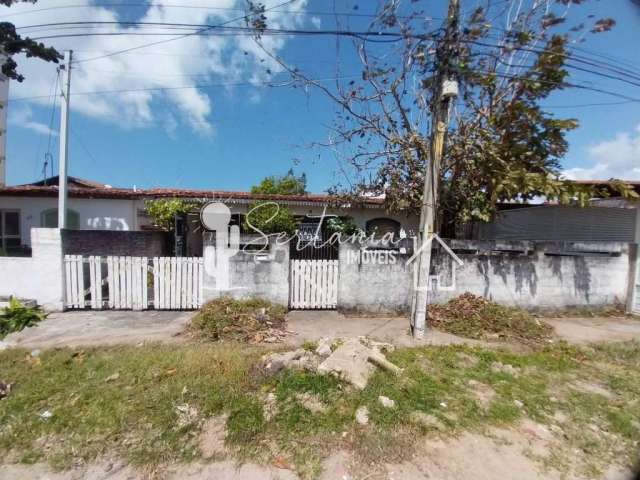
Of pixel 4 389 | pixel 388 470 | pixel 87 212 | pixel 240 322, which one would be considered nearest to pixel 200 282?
pixel 240 322

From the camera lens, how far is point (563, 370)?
3.80 m

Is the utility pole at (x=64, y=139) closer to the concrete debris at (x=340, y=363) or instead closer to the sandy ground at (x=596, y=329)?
the concrete debris at (x=340, y=363)

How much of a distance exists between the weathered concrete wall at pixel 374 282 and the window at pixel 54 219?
9185mm

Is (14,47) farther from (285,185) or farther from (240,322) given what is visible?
(285,185)

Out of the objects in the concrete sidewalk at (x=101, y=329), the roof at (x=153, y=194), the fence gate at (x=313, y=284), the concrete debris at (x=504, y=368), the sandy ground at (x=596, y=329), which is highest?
the roof at (x=153, y=194)

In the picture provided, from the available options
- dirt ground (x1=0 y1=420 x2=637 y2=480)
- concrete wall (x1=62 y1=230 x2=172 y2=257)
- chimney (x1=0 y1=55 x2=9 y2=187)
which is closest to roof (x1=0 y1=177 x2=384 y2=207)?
concrete wall (x1=62 y1=230 x2=172 y2=257)

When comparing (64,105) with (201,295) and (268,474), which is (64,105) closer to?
(201,295)

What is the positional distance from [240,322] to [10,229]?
10.3 m

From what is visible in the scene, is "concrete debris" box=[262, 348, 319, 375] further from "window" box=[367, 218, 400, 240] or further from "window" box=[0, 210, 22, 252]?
"window" box=[0, 210, 22, 252]

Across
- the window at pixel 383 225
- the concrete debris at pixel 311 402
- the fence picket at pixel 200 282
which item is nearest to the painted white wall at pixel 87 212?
the fence picket at pixel 200 282

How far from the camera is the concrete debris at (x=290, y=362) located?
11.1 feet

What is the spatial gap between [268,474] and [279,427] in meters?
0.47

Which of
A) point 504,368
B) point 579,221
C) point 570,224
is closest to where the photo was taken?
point 504,368

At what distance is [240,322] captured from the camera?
16.0 feet
